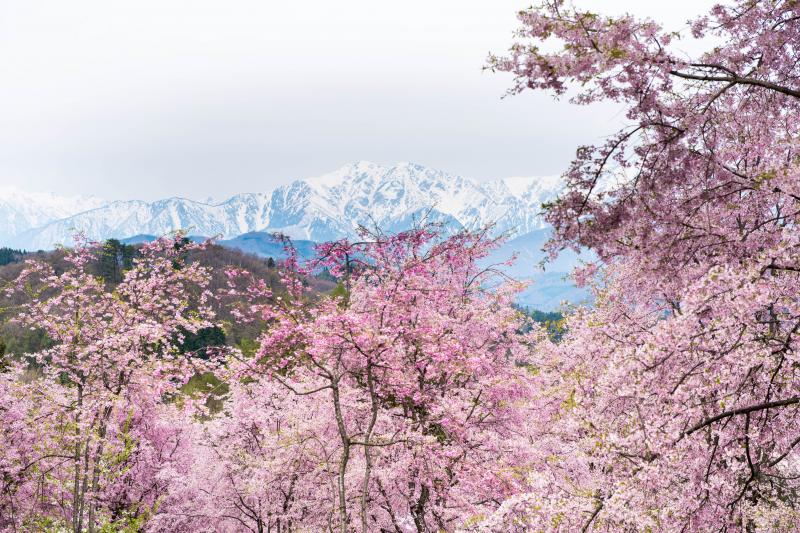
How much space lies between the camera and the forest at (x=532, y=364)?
4.62 m

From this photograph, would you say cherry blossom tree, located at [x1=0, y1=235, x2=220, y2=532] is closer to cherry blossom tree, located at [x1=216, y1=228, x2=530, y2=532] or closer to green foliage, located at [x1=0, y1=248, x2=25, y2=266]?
cherry blossom tree, located at [x1=216, y1=228, x2=530, y2=532]

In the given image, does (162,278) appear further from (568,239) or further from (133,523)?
(568,239)

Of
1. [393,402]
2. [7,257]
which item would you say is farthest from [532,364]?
[7,257]

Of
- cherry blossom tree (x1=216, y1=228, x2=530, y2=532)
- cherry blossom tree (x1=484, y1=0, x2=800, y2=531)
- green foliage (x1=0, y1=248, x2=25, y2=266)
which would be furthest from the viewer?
green foliage (x1=0, y1=248, x2=25, y2=266)

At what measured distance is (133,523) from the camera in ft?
41.6

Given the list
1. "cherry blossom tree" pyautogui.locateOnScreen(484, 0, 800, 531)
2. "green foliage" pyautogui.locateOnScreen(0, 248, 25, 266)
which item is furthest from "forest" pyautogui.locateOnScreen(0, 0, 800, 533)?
"green foliage" pyautogui.locateOnScreen(0, 248, 25, 266)

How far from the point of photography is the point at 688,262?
628 centimetres

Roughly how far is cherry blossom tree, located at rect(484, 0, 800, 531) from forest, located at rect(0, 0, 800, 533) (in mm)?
31

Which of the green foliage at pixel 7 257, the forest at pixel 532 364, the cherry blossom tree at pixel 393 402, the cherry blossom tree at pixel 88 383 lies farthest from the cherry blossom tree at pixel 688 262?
the green foliage at pixel 7 257

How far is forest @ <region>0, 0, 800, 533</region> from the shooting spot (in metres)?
4.62

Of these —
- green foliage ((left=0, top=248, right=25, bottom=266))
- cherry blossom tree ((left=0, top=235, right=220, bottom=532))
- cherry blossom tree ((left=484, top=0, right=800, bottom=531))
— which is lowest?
green foliage ((left=0, top=248, right=25, bottom=266))

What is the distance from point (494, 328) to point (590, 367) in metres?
4.44

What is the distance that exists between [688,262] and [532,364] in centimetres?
1358

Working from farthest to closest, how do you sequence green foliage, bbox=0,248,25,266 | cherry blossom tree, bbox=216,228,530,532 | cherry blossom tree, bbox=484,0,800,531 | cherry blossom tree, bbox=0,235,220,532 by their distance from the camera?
green foliage, bbox=0,248,25,266, cherry blossom tree, bbox=0,235,220,532, cherry blossom tree, bbox=216,228,530,532, cherry blossom tree, bbox=484,0,800,531
